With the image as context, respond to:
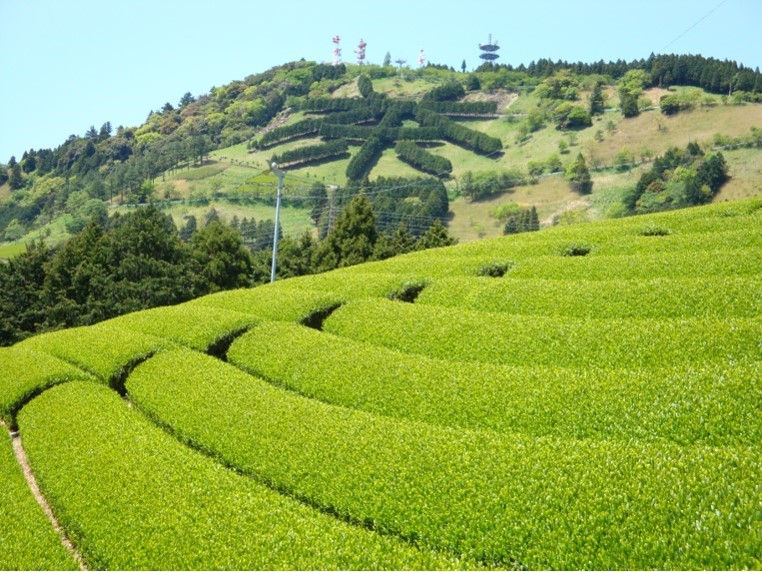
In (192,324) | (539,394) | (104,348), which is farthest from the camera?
(192,324)

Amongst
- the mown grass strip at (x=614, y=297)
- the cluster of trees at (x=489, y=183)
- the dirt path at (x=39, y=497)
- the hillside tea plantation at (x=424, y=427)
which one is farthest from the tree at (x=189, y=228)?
the mown grass strip at (x=614, y=297)

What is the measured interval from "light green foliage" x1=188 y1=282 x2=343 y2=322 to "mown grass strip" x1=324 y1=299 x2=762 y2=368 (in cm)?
183

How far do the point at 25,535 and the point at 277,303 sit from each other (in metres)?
12.4

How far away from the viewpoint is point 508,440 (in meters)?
11.0

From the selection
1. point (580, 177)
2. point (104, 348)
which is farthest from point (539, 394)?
point (580, 177)

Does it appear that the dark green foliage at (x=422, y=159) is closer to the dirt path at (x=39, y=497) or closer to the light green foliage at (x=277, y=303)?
the light green foliage at (x=277, y=303)

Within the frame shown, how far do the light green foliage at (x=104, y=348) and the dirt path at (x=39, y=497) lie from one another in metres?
2.88

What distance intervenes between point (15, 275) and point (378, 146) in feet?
510

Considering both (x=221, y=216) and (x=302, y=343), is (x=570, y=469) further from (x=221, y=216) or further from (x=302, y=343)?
(x=221, y=216)

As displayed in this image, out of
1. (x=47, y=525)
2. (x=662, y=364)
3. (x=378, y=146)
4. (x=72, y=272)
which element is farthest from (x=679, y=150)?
(x=47, y=525)

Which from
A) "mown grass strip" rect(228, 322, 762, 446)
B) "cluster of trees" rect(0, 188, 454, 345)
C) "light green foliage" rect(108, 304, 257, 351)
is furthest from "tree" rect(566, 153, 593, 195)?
"mown grass strip" rect(228, 322, 762, 446)

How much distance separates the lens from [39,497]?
46.0 ft

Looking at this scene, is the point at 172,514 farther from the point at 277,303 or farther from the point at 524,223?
the point at 524,223

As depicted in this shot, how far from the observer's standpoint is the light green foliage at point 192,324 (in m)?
20.2
